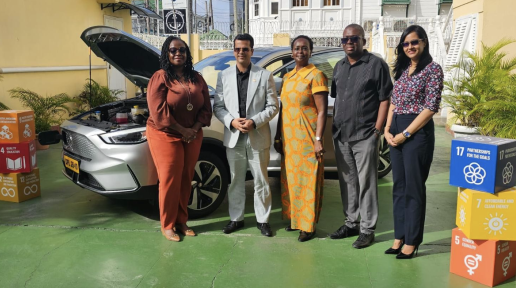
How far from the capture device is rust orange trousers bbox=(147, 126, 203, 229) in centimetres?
411

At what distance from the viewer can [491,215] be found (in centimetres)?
323

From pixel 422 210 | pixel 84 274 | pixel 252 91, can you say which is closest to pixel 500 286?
pixel 422 210

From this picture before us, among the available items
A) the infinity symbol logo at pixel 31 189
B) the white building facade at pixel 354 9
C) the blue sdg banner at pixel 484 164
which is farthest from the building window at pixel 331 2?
the blue sdg banner at pixel 484 164

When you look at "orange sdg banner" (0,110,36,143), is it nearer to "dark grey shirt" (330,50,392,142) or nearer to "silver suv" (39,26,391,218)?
"silver suv" (39,26,391,218)

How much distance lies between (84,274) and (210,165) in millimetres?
1641

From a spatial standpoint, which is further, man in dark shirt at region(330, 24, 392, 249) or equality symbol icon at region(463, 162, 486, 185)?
man in dark shirt at region(330, 24, 392, 249)

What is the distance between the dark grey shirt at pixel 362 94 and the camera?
3830mm

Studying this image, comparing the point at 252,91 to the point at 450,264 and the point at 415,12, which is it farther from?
the point at 415,12

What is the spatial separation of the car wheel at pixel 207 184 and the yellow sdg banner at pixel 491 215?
7.97 ft

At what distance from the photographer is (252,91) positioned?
4.14 m

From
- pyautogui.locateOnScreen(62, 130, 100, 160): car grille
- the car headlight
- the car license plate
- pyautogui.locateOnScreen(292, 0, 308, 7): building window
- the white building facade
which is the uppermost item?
pyautogui.locateOnScreen(292, 0, 308, 7): building window

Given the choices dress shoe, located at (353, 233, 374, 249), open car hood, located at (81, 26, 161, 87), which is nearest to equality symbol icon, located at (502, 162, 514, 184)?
dress shoe, located at (353, 233, 374, 249)

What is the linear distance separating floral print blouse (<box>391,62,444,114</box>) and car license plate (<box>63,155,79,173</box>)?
311 cm

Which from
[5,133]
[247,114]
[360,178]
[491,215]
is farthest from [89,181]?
[491,215]
